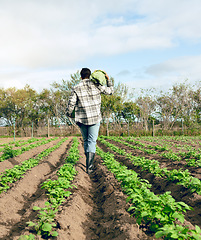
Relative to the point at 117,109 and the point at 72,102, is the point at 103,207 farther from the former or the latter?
the point at 117,109

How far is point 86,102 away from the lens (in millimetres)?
4785

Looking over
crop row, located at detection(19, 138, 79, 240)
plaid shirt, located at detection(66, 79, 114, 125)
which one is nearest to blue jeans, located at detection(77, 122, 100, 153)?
plaid shirt, located at detection(66, 79, 114, 125)

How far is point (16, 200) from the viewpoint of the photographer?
3.69 meters

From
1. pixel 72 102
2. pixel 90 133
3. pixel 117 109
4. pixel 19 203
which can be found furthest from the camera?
pixel 117 109

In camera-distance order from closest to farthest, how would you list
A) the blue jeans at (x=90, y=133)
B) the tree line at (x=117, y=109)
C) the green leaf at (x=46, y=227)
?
1. the green leaf at (x=46, y=227)
2. the blue jeans at (x=90, y=133)
3. the tree line at (x=117, y=109)

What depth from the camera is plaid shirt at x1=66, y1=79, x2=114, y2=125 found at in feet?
15.6

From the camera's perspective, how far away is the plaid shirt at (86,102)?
4762 millimetres

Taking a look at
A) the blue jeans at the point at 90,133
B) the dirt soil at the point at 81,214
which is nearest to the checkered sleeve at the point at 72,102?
the blue jeans at the point at 90,133

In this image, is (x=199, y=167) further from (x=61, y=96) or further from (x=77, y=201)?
(x=61, y=96)

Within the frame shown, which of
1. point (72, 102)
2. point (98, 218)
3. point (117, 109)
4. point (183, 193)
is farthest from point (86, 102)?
point (117, 109)

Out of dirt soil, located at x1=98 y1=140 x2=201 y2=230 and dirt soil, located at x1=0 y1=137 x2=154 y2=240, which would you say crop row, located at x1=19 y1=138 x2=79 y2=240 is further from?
dirt soil, located at x1=98 y1=140 x2=201 y2=230

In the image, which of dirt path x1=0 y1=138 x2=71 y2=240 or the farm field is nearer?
the farm field

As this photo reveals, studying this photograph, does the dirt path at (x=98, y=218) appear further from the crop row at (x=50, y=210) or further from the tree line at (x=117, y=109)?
the tree line at (x=117, y=109)

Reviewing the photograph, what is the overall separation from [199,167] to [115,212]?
2991 mm
